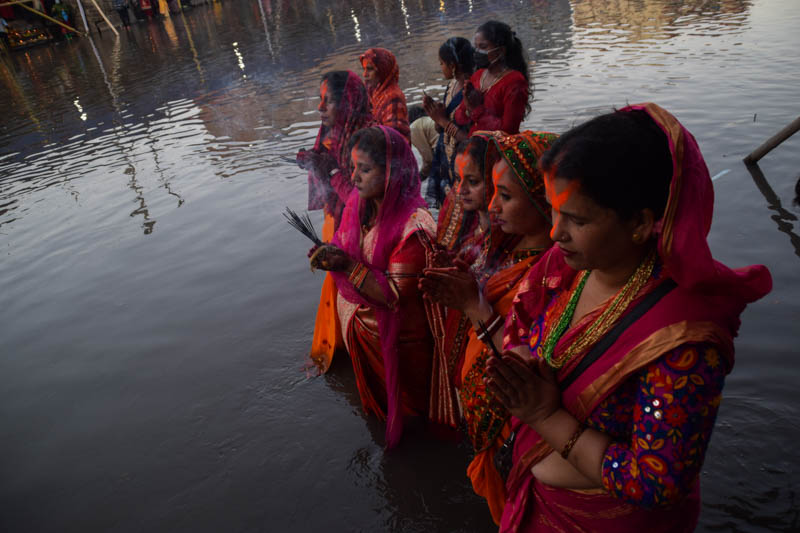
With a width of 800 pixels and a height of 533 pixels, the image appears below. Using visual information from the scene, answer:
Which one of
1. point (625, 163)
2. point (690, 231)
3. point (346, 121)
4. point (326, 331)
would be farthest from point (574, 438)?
point (346, 121)

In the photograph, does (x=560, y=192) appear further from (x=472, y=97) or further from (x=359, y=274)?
(x=472, y=97)

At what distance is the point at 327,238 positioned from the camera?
4.11 meters

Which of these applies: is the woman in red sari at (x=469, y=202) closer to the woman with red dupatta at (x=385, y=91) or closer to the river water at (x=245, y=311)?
the river water at (x=245, y=311)

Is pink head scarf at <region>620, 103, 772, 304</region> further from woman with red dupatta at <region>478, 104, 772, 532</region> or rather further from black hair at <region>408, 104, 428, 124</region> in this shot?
black hair at <region>408, 104, 428, 124</region>

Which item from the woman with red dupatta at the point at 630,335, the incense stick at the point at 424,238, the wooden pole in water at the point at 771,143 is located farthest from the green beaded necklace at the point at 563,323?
the wooden pole in water at the point at 771,143

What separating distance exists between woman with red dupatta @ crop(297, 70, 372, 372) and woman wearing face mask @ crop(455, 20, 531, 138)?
0.94 meters

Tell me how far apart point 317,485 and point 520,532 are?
1.59 meters

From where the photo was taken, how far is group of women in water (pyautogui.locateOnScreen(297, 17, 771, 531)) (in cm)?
107

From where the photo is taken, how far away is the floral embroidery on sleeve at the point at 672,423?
3.43ft

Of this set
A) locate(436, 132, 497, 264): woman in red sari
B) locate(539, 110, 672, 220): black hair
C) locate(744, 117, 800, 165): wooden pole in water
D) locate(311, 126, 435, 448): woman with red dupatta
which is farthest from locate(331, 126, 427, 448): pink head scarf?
locate(744, 117, 800, 165): wooden pole in water

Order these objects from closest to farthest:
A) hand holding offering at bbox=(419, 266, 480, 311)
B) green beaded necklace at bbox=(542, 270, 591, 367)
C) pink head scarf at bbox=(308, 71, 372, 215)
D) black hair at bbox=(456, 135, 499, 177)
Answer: green beaded necklace at bbox=(542, 270, 591, 367) → hand holding offering at bbox=(419, 266, 480, 311) → black hair at bbox=(456, 135, 499, 177) → pink head scarf at bbox=(308, 71, 372, 215)

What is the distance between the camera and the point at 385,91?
15.8 feet

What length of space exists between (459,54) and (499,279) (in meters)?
3.31

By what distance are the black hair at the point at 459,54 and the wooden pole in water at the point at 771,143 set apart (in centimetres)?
311
